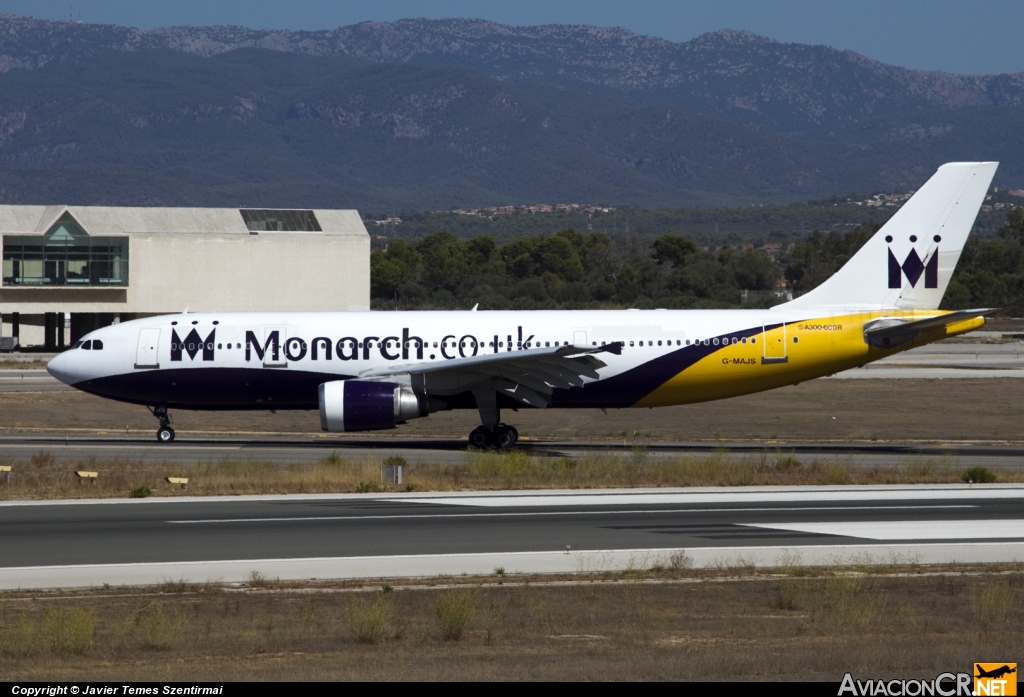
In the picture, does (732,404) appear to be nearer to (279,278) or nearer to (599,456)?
(599,456)

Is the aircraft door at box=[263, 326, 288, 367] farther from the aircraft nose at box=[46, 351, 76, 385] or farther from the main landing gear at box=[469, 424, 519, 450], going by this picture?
the aircraft nose at box=[46, 351, 76, 385]

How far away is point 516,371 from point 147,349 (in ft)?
32.2

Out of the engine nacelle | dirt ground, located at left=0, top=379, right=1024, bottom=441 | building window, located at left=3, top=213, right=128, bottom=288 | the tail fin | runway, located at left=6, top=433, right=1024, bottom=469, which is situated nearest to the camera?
runway, located at left=6, top=433, right=1024, bottom=469

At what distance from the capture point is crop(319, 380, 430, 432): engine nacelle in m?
30.7

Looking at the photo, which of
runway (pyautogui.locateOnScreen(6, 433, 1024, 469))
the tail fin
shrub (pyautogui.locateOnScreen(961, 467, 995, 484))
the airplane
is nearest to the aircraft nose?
the airplane

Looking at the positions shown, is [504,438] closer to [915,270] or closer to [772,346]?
[772,346]

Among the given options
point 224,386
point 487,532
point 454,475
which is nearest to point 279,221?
point 224,386

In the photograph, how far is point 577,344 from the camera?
32688 millimetres

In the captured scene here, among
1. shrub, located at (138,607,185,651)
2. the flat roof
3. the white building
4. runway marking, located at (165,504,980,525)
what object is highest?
the flat roof

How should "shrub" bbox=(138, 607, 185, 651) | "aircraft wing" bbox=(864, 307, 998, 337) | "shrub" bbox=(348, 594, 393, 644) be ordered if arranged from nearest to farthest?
"shrub" bbox=(138, 607, 185, 651)
"shrub" bbox=(348, 594, 393, 644)
"aircraft wing" bbox=(864, 307, 998, 337)

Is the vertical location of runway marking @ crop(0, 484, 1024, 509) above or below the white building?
below

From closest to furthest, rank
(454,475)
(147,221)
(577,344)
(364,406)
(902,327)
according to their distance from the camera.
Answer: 1. (454,475)
2. (364,406)
3. (902,327)
4. (577,344)
5. (147,221)

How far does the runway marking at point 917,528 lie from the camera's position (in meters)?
19.1

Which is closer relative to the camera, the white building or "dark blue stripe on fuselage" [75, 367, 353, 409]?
"dark blue stripe on fuselage" [75, 367, 353, 409]
